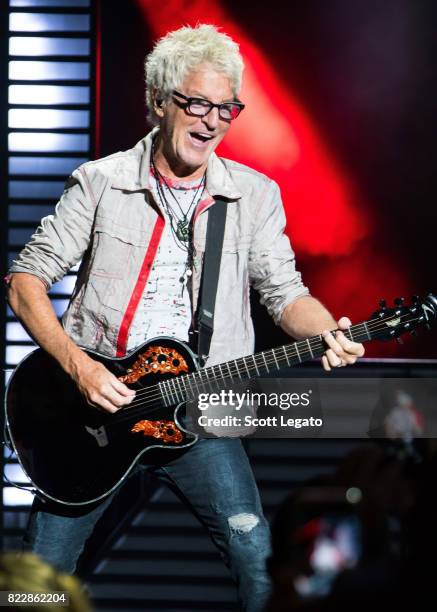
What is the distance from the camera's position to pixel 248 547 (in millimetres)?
2869

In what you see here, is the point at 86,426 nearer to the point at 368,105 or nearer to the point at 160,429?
the point at 160,429

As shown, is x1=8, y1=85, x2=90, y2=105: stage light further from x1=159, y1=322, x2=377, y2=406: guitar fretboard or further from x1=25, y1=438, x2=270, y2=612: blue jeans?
x1=25, y1=438, x2=270, y2=612: blue jeans

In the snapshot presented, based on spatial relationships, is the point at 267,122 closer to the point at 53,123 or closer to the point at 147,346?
the point at 53,123

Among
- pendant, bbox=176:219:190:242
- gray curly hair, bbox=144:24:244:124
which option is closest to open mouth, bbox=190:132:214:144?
gray curly hair, bbox=144:24:244:124

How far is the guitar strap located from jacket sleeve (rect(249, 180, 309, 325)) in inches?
5.0

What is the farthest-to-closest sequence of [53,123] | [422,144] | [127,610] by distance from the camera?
[53,123], [422,144], [127,610]

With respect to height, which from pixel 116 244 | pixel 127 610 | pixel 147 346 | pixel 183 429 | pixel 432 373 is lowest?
pixel 127 610

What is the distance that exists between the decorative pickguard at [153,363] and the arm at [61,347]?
61 mm

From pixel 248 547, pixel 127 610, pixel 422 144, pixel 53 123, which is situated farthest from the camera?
pixel 53 123

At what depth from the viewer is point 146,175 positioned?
10.8ft

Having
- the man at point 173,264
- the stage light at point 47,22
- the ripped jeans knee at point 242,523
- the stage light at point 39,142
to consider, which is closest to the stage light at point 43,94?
the stage light at point 39,142

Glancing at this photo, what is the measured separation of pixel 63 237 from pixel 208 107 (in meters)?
0.61

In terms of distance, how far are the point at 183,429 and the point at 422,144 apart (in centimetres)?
260

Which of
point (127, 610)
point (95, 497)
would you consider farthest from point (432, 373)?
point (95, 497)
